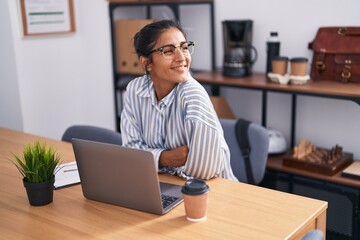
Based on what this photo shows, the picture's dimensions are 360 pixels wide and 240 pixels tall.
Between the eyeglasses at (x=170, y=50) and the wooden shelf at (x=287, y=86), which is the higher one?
the eyeglasses at (x=170, y=50)

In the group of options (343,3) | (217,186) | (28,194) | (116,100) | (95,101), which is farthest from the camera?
(95,101)

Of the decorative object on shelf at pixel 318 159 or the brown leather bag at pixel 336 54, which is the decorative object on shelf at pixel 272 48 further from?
the decorative object on shelf at pixel 318 159

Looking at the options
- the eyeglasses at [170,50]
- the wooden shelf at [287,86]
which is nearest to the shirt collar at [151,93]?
the eyeglasses at [170,50]

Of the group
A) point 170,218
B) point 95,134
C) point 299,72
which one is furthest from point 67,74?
point 170,218

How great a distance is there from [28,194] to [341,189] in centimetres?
165

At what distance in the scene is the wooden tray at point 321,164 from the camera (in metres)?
2.48

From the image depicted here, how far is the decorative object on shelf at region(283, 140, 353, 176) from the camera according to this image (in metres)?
2.50

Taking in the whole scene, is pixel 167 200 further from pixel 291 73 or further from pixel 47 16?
pixel 47 16

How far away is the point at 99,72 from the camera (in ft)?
12.1

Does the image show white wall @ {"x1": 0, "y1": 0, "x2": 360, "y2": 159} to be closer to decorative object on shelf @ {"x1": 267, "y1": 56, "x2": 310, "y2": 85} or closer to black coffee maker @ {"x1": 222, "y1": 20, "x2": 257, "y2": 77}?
black coffee maker @ {"x1": 222, "y1": 20, "x2": 257, "y2": 77}

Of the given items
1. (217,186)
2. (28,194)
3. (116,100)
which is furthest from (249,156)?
(116,100)

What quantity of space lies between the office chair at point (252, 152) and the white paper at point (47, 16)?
1782 millimetres

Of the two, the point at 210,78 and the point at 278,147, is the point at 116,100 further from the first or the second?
the point at 278,147

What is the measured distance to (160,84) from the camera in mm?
1819
